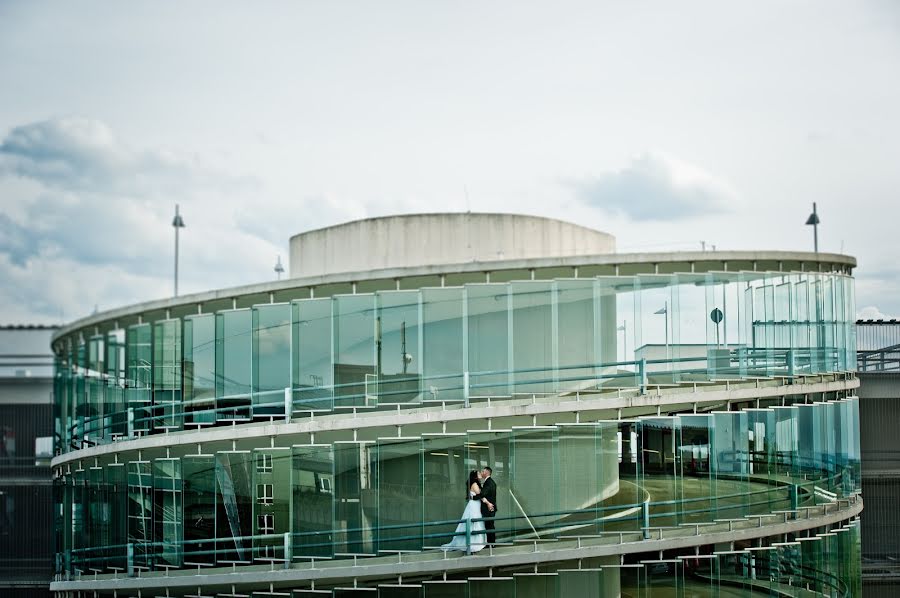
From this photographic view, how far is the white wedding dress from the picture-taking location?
961 inches

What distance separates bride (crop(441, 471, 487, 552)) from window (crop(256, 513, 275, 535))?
3836mm

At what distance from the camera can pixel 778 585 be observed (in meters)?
26.9

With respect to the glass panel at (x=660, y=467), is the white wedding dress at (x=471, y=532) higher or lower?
lower

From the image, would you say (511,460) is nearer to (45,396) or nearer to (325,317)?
(325,317)

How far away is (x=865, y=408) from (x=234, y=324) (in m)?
25.8

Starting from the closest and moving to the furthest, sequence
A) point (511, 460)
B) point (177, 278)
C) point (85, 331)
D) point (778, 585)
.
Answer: point (511, 460) → point (778, 585) → point (85, 331) → point (177, 278)

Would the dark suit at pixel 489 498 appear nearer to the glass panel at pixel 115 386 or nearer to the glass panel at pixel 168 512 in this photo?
the glass panel at pixel 168 512

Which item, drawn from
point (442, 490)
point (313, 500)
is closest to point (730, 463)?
point (442, 490)

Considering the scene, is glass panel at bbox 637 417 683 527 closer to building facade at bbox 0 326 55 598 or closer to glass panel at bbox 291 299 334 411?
glass panel at bbox 291 299 334 411

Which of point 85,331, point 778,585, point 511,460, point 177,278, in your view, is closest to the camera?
point 511,460

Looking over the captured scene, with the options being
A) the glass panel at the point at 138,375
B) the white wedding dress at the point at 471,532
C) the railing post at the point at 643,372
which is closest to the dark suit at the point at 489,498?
the white wedding dress at the point at 471,532

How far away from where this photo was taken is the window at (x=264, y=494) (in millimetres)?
25328

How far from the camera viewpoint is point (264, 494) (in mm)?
25375

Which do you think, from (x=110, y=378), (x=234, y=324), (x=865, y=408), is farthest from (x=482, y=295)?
(x=865, y=408)
